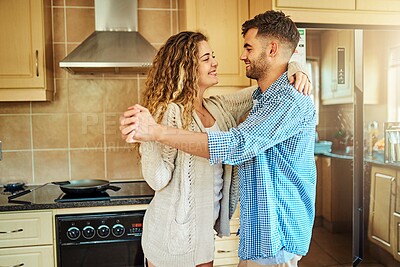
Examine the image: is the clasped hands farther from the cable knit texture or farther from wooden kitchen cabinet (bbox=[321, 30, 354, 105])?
wooden kitchen cabinet (bbox=[321, 30, 354, 105])

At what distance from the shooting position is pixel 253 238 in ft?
4.25

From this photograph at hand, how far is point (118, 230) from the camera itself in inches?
81.7

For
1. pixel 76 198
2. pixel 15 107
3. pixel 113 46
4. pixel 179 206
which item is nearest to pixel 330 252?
pixel 179 206

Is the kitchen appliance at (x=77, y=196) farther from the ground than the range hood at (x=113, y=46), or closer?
closer

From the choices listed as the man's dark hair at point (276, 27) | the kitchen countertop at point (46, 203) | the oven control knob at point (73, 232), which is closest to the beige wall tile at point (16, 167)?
the kitchen countertop at point (46, 203)

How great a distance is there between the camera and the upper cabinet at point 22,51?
7.36 feet

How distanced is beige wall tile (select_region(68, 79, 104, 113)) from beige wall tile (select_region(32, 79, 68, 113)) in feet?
0.11

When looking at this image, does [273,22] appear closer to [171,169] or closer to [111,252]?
[171,169]

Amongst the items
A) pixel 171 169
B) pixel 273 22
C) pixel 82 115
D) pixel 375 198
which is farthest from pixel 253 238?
pixel 82 115

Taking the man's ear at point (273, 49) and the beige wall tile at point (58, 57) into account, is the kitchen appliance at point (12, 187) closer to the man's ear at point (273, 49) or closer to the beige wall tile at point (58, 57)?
the beige wall tile at point (58, 57)

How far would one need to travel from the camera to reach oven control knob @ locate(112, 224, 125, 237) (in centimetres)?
207

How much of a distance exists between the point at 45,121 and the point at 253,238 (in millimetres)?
1862

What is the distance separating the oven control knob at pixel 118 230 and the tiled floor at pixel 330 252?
104 cm

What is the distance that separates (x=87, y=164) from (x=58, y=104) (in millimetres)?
458
